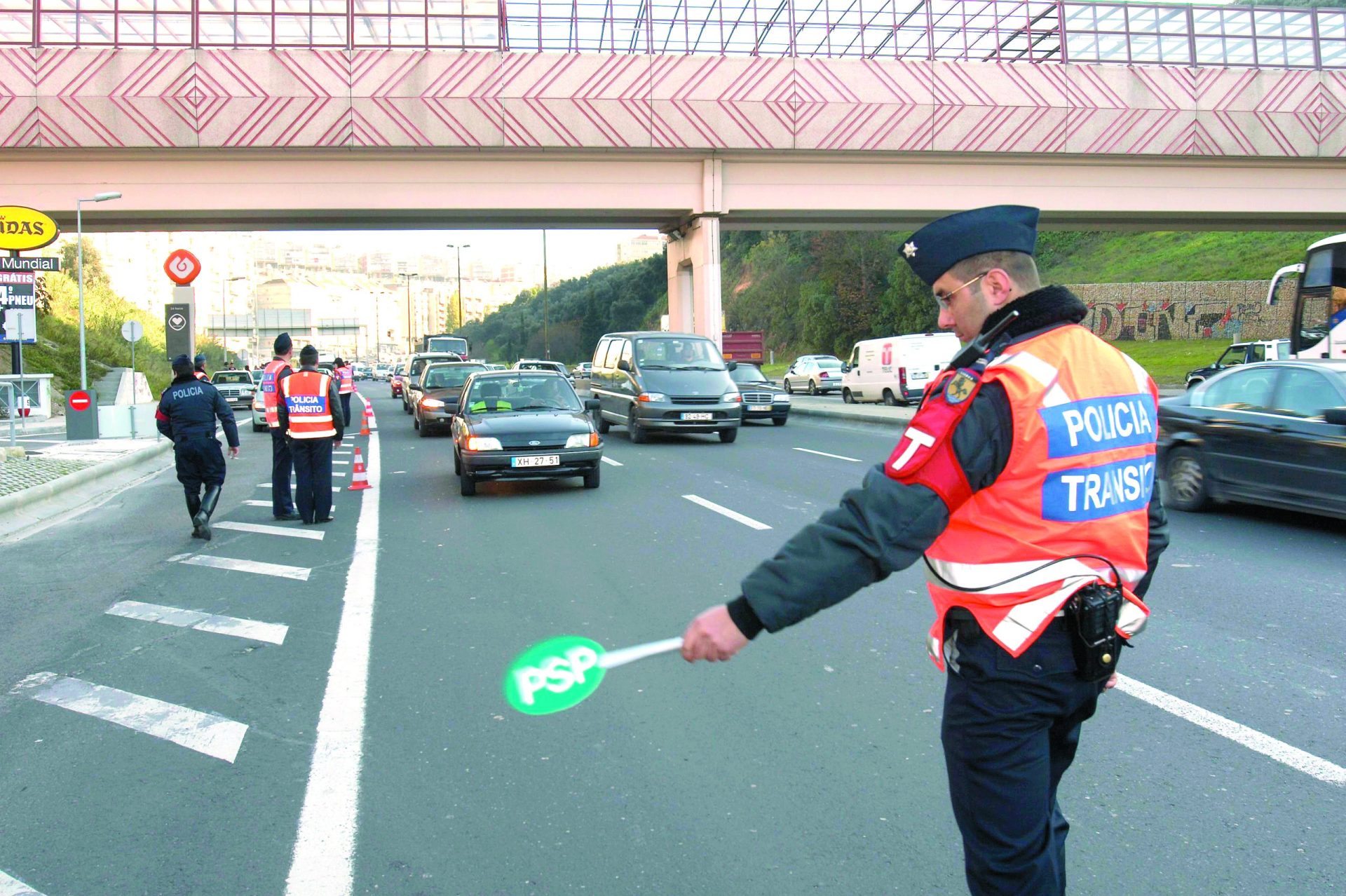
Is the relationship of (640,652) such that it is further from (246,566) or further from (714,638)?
(246,566)

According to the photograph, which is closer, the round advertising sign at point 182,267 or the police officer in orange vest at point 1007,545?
the police officer in orange vest at point 1007,545

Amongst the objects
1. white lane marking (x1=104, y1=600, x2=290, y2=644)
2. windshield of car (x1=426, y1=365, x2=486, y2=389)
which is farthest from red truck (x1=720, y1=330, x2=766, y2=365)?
white lane marking (x1=104, y1=600, x2=290, y2=644)

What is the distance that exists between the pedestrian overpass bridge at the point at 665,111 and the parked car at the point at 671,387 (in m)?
9.20

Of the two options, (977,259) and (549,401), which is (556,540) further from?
(977,259)

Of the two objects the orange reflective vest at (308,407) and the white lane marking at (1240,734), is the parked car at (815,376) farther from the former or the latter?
the white lane marking at (1240,734)

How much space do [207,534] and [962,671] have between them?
30.6 feet

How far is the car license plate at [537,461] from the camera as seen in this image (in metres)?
12.8

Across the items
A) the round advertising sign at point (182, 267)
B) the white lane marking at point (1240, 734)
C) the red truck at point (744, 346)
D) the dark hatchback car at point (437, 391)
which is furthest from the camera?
the red truck at point (744, 346)

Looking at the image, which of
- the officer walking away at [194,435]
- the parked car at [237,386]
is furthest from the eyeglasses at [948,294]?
the parked car at [237,386]

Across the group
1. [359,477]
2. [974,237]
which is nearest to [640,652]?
[974,237]

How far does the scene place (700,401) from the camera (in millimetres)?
20156

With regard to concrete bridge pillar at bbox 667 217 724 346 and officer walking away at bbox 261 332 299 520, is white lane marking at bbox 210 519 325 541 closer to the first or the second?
officer walking away at bbox 261 332 299 520

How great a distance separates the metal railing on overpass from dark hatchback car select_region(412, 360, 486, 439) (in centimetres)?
847

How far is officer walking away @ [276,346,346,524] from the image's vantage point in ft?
36.2
